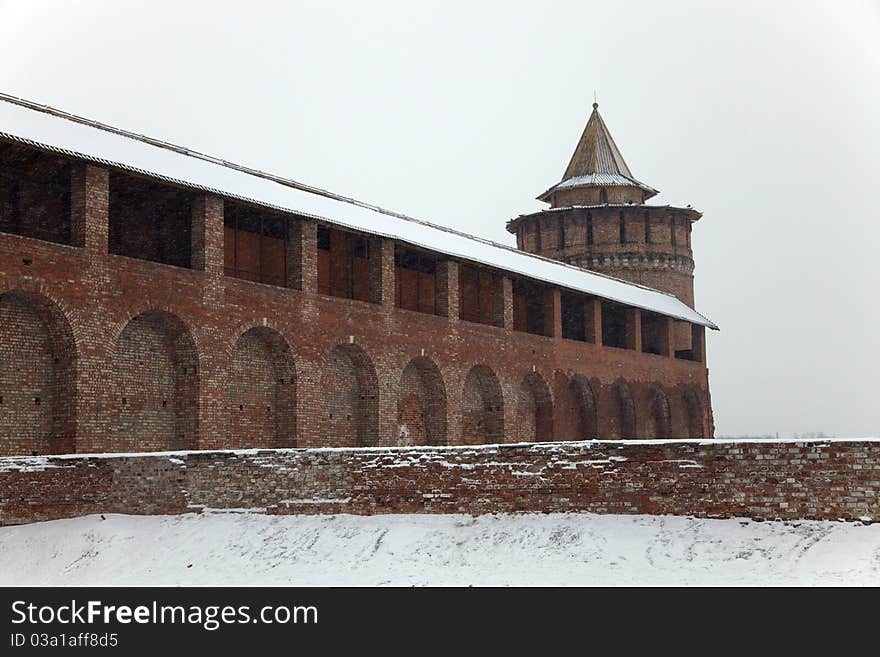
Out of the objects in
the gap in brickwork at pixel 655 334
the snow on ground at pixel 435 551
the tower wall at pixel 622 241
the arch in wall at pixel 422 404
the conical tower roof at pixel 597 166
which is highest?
the conical tower roof at pixel 597 166

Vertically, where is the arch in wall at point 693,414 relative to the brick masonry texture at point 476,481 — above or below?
above

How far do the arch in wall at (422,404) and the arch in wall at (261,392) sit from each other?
3.98 meters

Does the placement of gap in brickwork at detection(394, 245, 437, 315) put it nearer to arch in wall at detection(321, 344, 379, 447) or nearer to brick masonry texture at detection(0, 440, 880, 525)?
arch in wall at detection(321, 344, 379, 447)

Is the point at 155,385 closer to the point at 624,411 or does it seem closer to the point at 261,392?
the point at 261,392

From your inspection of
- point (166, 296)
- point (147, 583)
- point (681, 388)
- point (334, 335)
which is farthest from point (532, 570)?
point (681, 388)

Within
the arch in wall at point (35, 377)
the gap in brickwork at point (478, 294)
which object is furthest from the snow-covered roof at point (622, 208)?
the arch in wall at point (35, 377)

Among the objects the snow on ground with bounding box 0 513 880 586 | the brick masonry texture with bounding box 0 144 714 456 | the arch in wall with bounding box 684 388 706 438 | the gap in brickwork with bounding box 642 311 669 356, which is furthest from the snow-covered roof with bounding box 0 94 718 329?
the arch in wall with bounding box 684 388 706 438

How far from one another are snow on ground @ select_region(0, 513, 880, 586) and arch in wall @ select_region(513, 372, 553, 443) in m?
13.6

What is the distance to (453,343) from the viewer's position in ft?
79.8

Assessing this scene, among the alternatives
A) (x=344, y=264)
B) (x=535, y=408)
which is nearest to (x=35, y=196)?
(x=344, y=264)

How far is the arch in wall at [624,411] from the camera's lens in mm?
31484

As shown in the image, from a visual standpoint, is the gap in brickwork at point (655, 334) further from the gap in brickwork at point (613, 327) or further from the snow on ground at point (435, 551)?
the snow on ground at point (435, 551)

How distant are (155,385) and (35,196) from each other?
149 inches

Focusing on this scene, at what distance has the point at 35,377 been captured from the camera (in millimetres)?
16172
